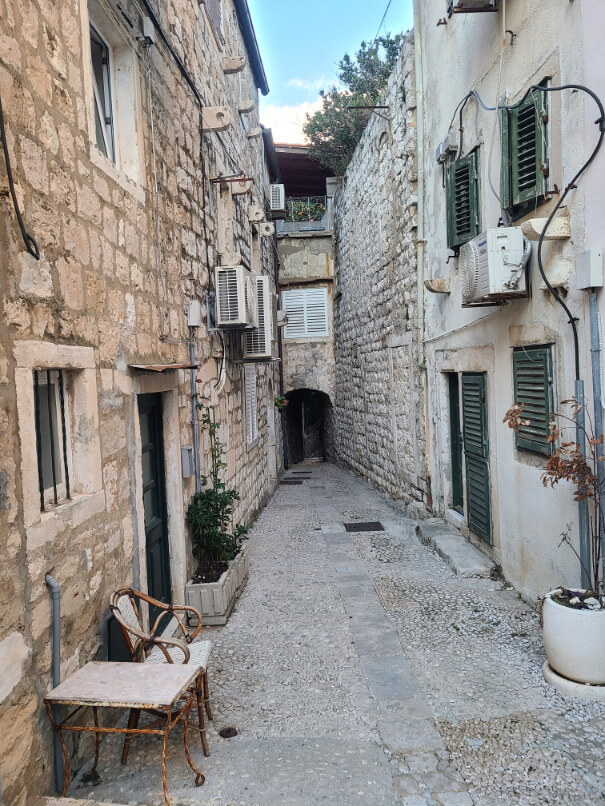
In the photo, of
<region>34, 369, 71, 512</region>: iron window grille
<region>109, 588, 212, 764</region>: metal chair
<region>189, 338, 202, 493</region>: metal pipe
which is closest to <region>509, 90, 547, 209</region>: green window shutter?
<region>189, 338, 202, 493</region>: metal pipe

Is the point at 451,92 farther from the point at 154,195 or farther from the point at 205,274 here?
the point at 154,195

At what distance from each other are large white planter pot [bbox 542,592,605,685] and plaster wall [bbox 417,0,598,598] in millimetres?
705

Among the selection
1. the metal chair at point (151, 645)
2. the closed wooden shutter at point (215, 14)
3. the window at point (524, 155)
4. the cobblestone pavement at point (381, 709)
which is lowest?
the cobblestone pavement at point (381, 709)

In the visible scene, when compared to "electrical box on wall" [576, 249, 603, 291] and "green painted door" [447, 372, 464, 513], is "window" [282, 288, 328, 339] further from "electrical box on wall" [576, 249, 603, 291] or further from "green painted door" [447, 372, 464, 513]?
"electrical box on wall" [576, 249, 603, 291]

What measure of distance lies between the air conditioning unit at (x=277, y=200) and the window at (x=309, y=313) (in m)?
2.36

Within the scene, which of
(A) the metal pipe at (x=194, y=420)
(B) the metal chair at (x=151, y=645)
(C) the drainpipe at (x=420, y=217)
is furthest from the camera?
(C) the drainpipe at (x=420, y=217)

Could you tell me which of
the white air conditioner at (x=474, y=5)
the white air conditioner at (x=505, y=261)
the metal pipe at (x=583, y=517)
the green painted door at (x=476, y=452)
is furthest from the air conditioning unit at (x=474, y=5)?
the metal pipe at (x=583, y=517)

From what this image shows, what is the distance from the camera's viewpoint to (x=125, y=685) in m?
2.64

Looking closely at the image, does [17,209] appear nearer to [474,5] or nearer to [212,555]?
[212,555]

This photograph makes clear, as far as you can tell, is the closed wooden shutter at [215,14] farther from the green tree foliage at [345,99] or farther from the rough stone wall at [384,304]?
the green tree foliage at [345,99]

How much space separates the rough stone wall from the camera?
807 cm

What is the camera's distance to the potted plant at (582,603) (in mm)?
3268

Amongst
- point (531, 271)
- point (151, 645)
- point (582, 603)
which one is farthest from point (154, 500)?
point (531, 271)

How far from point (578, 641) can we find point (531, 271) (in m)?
2.63
